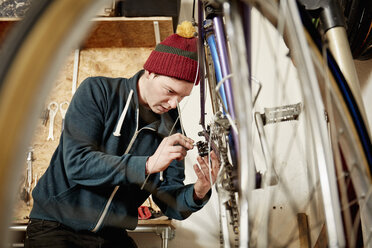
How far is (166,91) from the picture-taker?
33.8 inches

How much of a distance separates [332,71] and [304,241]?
67 cm

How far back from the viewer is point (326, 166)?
288 mm

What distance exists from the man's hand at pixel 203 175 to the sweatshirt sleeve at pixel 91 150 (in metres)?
0.13

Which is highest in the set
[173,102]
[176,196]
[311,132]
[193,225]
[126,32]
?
[126,32]

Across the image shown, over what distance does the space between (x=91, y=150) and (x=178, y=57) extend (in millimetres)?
320

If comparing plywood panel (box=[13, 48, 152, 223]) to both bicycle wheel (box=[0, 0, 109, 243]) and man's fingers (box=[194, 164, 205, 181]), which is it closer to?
man's fingers (box=[194, 164, 205, 181])

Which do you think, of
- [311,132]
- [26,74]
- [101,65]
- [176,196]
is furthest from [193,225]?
[26,74]

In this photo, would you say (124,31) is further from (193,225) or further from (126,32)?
(193,225)

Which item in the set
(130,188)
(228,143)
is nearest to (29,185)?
(130,188)

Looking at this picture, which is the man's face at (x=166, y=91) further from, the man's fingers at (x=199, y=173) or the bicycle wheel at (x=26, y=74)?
the bicycle wheel at (x=26, y=74)

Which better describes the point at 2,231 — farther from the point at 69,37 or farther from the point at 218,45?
the point at 218,45

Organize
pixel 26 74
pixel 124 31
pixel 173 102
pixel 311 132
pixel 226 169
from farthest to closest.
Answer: pixel 124 31 → pixel 173 102 → pixel 226 169 → pixel 311 132 → pixel 26 74

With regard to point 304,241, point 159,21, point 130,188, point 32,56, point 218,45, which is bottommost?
point 304,241

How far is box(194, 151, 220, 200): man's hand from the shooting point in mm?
726
